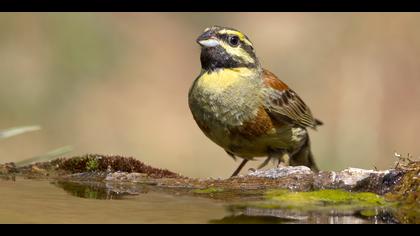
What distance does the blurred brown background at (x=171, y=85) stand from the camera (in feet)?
39.6

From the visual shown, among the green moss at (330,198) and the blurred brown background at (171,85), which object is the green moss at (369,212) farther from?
the blurred brown background at (171,85)

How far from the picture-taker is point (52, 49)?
12859 mm

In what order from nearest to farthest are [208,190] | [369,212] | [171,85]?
[369,212] → [208,190] → [171,85]

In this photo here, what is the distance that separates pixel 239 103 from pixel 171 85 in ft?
28.0

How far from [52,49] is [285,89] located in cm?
632

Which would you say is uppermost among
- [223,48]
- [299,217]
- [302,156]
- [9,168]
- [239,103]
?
[223,48]

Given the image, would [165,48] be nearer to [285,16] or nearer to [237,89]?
[285,16]

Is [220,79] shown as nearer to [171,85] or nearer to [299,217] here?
[299,217]

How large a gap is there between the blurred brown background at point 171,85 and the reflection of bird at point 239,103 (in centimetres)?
429

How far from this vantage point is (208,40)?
6.61 meters

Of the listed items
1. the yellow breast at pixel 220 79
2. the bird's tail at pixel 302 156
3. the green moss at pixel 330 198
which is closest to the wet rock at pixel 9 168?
the yellow breast at pixel 220 79

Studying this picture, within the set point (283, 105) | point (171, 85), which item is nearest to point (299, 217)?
point (283, 105)

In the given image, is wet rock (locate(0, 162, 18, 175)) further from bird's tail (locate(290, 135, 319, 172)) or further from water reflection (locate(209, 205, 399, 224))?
bird's tail (locate(290, 135, 319, 172))
